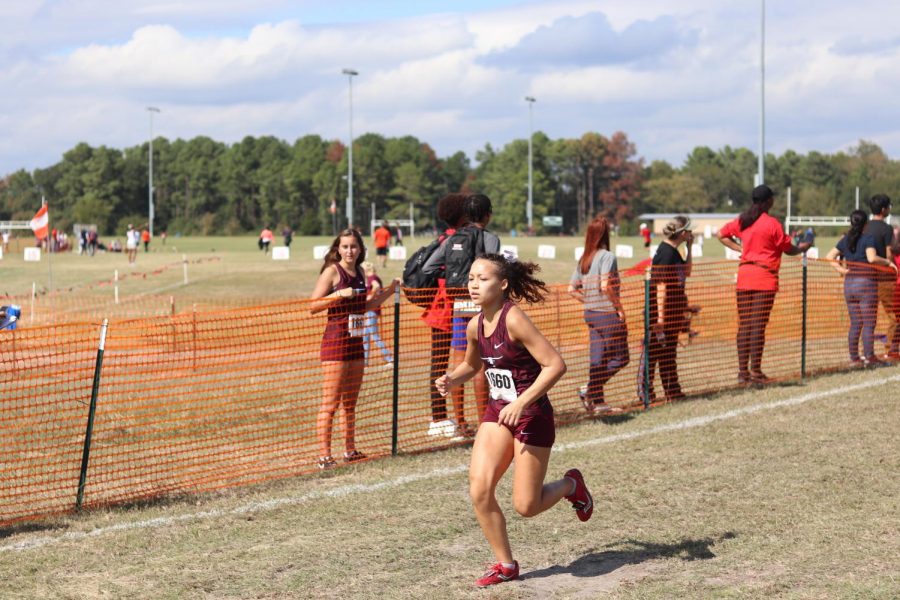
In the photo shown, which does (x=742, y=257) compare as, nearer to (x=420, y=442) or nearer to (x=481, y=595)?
(x=420, y=442)

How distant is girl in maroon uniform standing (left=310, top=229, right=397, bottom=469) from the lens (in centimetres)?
829

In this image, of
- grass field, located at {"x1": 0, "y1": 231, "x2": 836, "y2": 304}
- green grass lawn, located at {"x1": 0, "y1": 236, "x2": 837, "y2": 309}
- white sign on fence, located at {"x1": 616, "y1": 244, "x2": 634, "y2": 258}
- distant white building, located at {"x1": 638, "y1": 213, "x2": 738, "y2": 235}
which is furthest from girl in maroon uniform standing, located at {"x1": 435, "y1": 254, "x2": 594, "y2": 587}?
distant white building, located at {"x1": 638, "y1": 213, "x2": 738, "y2": 235}

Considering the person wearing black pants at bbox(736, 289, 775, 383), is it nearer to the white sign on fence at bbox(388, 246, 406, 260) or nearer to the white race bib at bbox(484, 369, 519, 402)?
the white race bib at bbox(484, 369, 519, 402)

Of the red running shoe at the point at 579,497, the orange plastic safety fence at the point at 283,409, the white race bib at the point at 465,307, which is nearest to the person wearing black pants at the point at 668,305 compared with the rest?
the orange plastic safety fence at the point at 283,409

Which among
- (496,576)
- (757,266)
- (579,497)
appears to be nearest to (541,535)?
(579,497)

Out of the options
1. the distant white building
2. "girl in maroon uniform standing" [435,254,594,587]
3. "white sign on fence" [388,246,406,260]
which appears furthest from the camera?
the distant white building

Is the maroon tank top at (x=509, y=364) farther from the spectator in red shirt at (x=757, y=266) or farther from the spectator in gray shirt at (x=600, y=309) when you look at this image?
the spectator in red shirt at (x=757, y=266)

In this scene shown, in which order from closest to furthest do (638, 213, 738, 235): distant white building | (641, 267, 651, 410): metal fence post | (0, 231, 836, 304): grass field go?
(641, 267, 651, 410): metal fence post < (0, 231, 836, 304): grass field < (638, 213, 738, 235): distant white building

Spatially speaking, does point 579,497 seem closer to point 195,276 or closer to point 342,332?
point 342,332

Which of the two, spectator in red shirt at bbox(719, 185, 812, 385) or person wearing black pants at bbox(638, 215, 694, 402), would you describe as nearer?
person wearing black pants at bbox(638, 215, 694, 402)

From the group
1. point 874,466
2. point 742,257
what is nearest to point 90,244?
point 742,257

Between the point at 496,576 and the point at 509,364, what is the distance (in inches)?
38.7

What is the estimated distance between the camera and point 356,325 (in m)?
8.42

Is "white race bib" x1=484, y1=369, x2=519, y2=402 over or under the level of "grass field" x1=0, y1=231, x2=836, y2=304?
over
